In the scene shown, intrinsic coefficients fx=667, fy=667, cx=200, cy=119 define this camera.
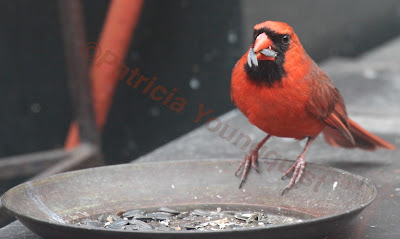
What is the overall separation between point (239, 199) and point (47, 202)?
62 cm

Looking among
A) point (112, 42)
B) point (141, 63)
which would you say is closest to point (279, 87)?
point (112, 42)

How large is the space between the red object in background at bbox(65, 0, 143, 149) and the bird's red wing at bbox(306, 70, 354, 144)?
251 centimetres

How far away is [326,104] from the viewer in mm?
2625

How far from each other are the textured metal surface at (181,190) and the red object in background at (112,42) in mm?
2792

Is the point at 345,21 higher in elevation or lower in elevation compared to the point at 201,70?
higher

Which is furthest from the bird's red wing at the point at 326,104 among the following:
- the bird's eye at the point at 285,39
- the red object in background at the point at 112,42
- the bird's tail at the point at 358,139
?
the red object in background at the point at 112,42

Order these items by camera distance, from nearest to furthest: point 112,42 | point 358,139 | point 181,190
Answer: point 181,190
point 358,139
point 112,42

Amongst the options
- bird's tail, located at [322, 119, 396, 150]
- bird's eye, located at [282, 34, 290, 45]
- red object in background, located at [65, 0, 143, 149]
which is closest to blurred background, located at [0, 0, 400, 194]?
red object in background, located at [65, 0, 143, 149]

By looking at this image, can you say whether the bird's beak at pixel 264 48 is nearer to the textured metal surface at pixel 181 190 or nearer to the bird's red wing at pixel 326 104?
the bird's red wing at pixel 326 104

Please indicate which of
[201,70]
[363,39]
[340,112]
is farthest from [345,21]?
[340,112]

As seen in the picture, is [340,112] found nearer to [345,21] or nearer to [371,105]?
[371,105]

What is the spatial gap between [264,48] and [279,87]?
0.16 meters

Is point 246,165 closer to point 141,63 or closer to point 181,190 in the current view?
point 181,190

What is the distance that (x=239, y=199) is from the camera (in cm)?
220
